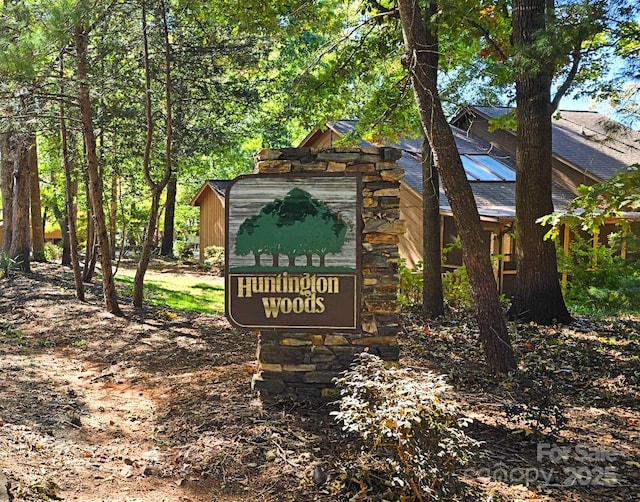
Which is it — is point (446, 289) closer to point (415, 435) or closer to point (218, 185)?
point (415, 435)

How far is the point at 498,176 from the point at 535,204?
824cm

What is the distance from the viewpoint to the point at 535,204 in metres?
8.81

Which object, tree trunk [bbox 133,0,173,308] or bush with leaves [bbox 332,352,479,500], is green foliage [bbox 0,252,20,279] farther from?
bush with leaves [bbox 332,352,479,500]

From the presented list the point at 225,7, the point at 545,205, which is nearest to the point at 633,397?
the point at 545,205

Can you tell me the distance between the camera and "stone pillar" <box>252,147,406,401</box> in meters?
5.48

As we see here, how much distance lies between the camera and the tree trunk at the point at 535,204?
882 cm

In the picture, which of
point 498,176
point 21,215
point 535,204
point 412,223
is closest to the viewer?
point 535,204

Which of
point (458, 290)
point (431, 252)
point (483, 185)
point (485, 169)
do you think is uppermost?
point (485, 169)

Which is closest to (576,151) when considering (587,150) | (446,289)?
(587,150)

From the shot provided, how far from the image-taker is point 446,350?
789 centimetres

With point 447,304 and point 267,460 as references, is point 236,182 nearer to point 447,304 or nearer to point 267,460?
point 267,460

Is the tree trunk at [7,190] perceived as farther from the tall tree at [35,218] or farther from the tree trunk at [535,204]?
the tree trunk at [535,204]

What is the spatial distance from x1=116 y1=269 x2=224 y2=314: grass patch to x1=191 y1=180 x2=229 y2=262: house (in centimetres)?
423

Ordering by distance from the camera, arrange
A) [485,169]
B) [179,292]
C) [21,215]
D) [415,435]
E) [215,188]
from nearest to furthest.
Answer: [415,435] → [21,215] → [179,292] → [485,169] → [215,188]
